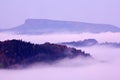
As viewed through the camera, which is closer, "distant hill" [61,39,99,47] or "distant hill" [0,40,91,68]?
"distant hill" [0,40,91,68]

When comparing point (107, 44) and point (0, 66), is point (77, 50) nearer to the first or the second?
point (107, 44)

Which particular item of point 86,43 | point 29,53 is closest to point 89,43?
point 86,43

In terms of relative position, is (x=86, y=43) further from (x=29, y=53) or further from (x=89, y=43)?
(x=29, y=53)

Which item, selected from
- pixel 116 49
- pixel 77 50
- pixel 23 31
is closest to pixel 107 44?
pixel 116 49

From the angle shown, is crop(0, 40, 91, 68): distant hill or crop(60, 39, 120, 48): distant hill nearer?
crop(0, 40, 91, 68): distant hill

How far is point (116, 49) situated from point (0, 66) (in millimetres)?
5312

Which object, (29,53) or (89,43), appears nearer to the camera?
(29,53)

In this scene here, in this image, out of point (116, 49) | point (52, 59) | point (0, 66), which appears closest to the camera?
point (0, 66)

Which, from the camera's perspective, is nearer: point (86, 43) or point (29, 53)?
point (29, 53)

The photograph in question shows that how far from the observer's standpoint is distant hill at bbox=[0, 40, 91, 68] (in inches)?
485

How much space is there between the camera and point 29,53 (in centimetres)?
1297

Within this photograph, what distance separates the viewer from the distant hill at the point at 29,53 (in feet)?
40.4

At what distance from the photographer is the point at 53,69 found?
41.1 ft

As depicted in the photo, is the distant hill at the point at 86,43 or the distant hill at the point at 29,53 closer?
the distant hill at the point at 29,53
